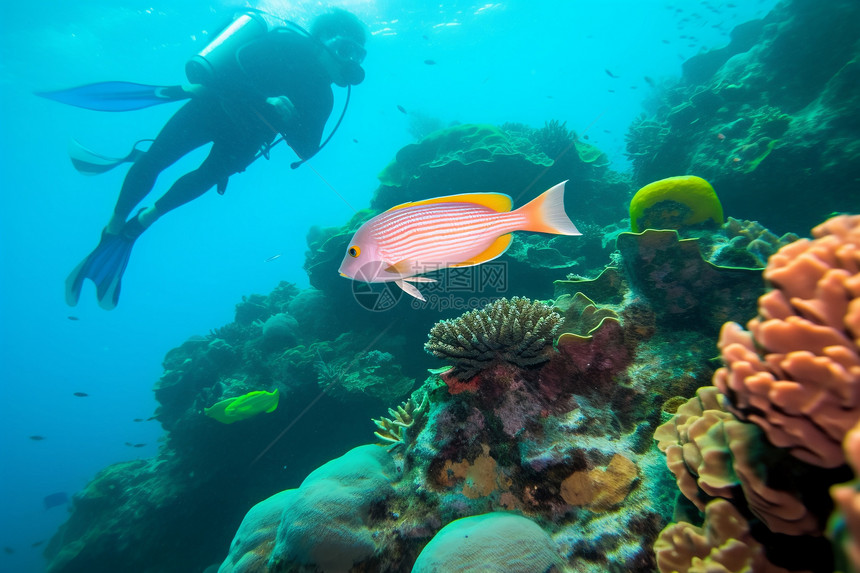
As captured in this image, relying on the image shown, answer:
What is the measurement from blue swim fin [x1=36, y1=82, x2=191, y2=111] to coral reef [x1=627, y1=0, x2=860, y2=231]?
450 inches

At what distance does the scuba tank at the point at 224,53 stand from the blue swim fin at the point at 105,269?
12.8ft

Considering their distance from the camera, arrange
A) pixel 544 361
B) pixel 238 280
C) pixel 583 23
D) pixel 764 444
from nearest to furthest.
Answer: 1. pixel 764 444
2. pixel 544 361
3. pixel 583 23
4. pixel 238 280

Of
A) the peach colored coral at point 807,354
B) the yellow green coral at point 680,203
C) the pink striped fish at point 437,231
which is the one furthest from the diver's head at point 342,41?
the peach colored coral at point 807,354

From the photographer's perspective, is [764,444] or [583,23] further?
[583,23]

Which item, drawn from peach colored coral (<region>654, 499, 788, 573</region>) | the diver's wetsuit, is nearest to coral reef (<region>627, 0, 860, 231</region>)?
peach colored coral (<region>654, 499, 788, 573</region>)

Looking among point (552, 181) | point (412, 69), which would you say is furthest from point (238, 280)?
point (552, 181)

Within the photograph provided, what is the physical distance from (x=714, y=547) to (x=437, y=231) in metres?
1.97

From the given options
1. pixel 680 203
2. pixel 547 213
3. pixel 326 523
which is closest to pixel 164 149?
pixel 326 523

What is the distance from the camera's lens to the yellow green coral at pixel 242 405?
6527 mm

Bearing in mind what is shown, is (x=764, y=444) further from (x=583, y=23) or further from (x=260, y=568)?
(x=583, y=23)

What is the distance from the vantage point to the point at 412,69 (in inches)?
1694

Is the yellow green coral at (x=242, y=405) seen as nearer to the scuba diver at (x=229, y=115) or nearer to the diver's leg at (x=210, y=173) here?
the scuba diver at (x=229, y=115)

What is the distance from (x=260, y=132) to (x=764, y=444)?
9128 mm

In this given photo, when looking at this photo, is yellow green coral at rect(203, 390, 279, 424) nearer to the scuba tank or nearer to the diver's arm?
the diver's arm
